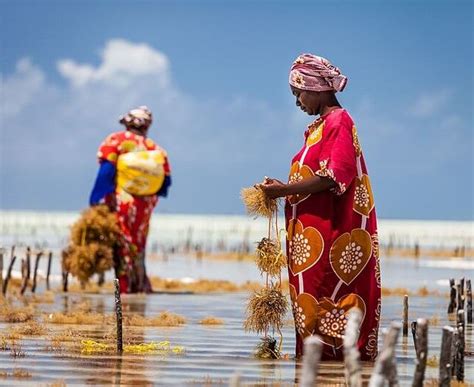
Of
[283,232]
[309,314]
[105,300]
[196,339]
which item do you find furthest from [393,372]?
[105,300]

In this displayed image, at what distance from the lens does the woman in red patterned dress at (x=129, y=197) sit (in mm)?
19594

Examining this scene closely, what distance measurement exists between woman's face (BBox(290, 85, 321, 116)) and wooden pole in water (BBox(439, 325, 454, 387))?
2.88 meters

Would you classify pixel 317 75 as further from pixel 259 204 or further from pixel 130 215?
pixel 130 215

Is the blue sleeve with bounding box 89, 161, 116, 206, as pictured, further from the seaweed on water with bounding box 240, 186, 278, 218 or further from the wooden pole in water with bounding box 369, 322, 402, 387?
the wooden pole in water with bounding box 369, 322, 402, 387

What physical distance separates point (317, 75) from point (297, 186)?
2.83 feet

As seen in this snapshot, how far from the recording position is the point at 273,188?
1005cm

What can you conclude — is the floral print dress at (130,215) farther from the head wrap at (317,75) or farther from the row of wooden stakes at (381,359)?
the row of wooden stakes at (381,359)

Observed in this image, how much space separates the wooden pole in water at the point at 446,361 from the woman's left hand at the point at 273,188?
2512 millimetres

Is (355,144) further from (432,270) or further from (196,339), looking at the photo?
(432,270)

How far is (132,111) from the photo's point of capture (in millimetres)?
19750

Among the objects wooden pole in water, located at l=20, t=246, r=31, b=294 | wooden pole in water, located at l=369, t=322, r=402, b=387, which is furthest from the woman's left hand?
wooden pole in water, located at l=20, t=246, r=31, b=294

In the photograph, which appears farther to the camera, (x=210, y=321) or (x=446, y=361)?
(x=210, y=321)

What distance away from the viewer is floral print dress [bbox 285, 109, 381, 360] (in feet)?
32.4

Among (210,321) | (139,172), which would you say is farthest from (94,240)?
(210,321)
